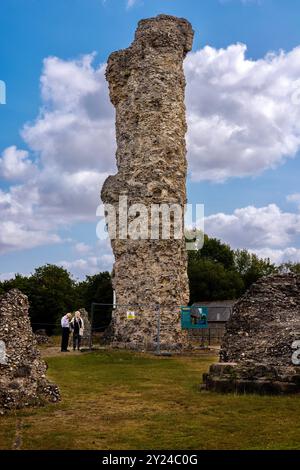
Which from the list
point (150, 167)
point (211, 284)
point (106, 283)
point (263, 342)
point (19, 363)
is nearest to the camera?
point (19, 363)

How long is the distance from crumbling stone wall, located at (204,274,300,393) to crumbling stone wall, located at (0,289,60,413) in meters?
2.93

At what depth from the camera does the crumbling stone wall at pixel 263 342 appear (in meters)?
9.48

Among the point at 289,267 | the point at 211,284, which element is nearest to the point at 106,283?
the point at 211,284

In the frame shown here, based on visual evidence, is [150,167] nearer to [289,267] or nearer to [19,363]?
[19,363]

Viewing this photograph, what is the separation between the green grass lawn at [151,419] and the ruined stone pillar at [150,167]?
8024 mm

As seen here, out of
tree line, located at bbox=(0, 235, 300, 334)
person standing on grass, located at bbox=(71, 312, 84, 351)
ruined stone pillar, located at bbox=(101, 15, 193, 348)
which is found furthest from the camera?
tree line, located at bbox=(0, 235, 300, 334)

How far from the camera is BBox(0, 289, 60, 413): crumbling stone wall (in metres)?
8.25

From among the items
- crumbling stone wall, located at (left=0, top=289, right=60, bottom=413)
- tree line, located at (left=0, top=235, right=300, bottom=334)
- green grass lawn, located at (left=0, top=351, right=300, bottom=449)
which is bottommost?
green grass lawn, located at (left=0, top=351, right=300, bottom=449)

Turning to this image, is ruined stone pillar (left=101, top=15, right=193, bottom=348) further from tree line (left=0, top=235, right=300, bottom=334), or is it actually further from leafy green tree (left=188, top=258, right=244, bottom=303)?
leafy green tree (left=188, top=258, right=244, bottom=303)

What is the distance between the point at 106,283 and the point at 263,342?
4046 cm

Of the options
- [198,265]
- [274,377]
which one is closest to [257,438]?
[274,377]

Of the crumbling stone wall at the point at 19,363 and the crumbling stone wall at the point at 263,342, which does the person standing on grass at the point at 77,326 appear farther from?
the crumbling stone wall at the point at 19,363

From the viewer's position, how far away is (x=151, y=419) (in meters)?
7.67

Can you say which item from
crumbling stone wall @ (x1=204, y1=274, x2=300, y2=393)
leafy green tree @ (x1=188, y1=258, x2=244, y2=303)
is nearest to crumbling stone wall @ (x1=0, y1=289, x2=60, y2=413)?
crumbling stone wall @ (x1=204, y1=274, x2=300, y2=393)
